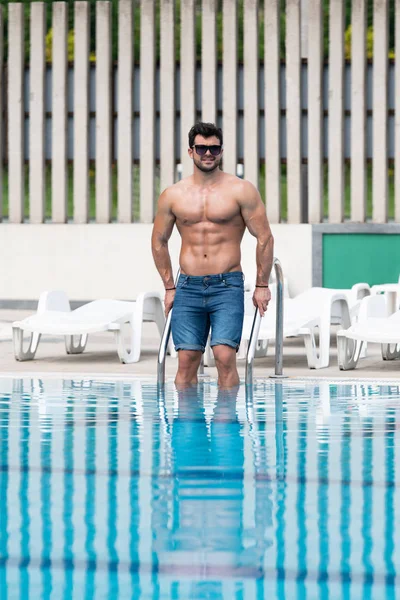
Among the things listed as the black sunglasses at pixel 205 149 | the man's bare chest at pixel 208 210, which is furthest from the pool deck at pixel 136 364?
the black sunglasses at pixel 205 149

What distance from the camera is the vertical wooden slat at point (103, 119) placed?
18.0 metres

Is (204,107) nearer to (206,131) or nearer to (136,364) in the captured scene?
(136,364)

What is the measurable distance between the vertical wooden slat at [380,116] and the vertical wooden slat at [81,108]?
426 centimetres

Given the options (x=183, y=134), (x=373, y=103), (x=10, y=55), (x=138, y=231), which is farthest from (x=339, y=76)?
(x=10, y=55)

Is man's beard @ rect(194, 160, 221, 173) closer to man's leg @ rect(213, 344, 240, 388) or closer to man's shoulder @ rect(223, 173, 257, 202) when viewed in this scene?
man's shoulder @ rect(223, 173, 257, 202)

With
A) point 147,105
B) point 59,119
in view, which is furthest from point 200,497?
point 59,119

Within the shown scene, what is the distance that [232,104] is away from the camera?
58.0 feet

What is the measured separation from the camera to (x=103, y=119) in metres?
18.1

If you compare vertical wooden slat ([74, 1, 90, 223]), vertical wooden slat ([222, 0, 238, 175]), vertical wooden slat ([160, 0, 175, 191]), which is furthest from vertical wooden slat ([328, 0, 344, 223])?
vertical wooden slat ([74, 1, 90, 223])

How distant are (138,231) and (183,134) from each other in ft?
5.15

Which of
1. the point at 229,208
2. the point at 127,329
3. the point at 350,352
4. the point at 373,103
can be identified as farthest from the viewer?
the point at 373,103

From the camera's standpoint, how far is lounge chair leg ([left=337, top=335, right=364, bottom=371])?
9578mm

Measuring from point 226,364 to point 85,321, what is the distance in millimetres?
3078

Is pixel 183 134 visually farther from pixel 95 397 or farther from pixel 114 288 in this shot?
pixel 95 397
